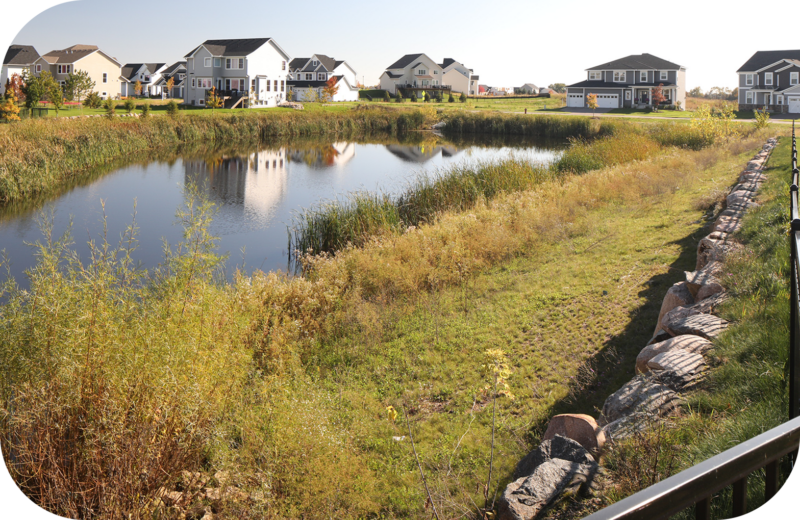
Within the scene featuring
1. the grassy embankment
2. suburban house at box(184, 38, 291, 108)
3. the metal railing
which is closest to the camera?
the metal railing

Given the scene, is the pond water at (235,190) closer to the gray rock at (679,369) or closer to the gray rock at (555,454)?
the gray rock at (555,454)

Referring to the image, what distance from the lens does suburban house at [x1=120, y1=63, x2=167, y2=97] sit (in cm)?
7638

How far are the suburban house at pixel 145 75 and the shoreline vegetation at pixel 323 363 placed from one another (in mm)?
74450

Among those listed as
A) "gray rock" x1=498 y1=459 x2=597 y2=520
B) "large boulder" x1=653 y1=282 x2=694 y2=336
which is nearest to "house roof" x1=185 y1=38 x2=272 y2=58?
"large boulder" x1=653 y1=282 x2=694 y2=336

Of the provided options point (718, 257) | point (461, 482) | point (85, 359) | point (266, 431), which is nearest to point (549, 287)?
point (718, 257)

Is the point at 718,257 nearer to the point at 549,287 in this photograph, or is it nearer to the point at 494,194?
the point at 549,287

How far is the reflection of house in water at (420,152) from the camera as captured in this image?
34219 millimetres

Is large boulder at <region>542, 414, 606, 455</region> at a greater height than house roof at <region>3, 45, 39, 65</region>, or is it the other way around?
house roof at <region>3, 45, 39, 65</region>

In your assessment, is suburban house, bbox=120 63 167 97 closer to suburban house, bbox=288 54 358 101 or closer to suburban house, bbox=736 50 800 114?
suburban house, bbox=288 54 358 101

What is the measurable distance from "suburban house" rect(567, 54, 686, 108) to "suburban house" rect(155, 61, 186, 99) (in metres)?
48.9

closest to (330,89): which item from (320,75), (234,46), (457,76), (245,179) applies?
(320,75)

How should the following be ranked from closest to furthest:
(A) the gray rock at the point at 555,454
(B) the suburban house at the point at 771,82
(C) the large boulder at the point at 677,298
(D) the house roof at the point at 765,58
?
1. (A) the gray rock at the point at 555,454
2. (C) the large boulder at the point at 677,298
3. (B) the suburban house at the point at 771,82
4. (D) the house roof at the point at 765,58

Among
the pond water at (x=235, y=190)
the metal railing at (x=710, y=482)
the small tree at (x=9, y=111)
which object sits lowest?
the metal railing at (x=710, y=482)

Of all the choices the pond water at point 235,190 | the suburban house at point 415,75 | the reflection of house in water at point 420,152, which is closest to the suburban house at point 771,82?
the pond water at point 235,190
